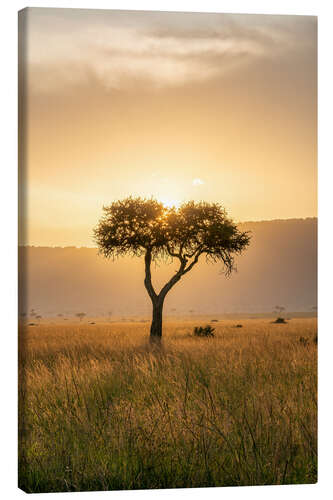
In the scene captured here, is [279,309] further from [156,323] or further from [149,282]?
[149,282]

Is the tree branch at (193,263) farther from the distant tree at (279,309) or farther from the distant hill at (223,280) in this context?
the distant tree at (279,309)

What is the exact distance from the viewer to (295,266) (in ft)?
26.0

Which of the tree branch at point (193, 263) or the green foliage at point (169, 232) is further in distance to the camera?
the tree branch at point (193, 263)

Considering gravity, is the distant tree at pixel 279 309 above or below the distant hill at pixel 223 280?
below

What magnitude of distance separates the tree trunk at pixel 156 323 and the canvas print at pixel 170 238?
21 millimetres

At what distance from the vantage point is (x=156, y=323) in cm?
768

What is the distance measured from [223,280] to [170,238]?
3.11 feet

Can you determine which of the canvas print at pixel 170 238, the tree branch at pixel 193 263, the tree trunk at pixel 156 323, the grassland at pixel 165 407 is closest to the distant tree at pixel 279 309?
the canvas print at pixel 170 238

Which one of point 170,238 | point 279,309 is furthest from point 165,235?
point 279,309

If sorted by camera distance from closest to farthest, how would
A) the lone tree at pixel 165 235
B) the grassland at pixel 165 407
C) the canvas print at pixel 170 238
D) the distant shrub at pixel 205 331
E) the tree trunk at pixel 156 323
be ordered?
1. the grassland at pixel 165 407
2. the canvas print at pixel 170 238
3. the tree trunk at pixel 156 323
4. the lone tree at pixel 165 235
5. the distant shrub at pixel 205 331

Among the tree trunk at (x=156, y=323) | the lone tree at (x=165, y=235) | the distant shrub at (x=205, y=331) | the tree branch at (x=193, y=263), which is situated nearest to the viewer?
the tree trunk at (x=156, y=323)

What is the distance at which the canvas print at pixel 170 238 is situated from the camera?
6.97 meters

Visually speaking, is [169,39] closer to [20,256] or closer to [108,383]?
[20,256]

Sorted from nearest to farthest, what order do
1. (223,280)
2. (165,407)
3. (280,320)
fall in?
(165,407)
(223,280)
(280,320)
